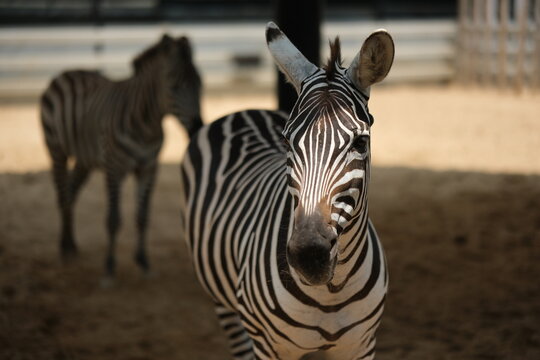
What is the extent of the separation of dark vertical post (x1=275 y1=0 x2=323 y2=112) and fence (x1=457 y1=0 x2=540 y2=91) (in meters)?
9.32

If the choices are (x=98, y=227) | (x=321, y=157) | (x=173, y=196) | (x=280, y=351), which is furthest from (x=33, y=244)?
(x=321, y=157)

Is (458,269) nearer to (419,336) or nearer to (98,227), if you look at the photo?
(419,336)

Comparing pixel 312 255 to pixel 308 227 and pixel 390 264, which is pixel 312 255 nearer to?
pixel 308 227

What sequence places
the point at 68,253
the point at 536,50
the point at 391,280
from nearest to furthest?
1. the point at 391,280
2. the point at 68,253
3. the point at 536,50

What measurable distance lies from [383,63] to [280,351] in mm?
1253

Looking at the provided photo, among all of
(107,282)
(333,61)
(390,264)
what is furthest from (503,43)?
(333,61)

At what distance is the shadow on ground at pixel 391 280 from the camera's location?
4.83 meters

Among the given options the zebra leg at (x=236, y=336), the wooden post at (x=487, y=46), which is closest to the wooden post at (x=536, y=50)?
the wooden post at (x=487, y=46)

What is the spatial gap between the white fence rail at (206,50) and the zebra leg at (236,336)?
40.1 ft

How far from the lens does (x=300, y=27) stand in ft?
21.2

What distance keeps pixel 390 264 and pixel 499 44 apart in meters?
10.4

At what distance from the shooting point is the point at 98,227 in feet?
26.7

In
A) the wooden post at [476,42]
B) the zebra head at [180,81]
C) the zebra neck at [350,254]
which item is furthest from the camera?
the wooden post at [476,42]

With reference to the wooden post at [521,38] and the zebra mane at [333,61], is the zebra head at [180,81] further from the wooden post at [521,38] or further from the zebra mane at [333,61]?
the wooden post at [521,38]
